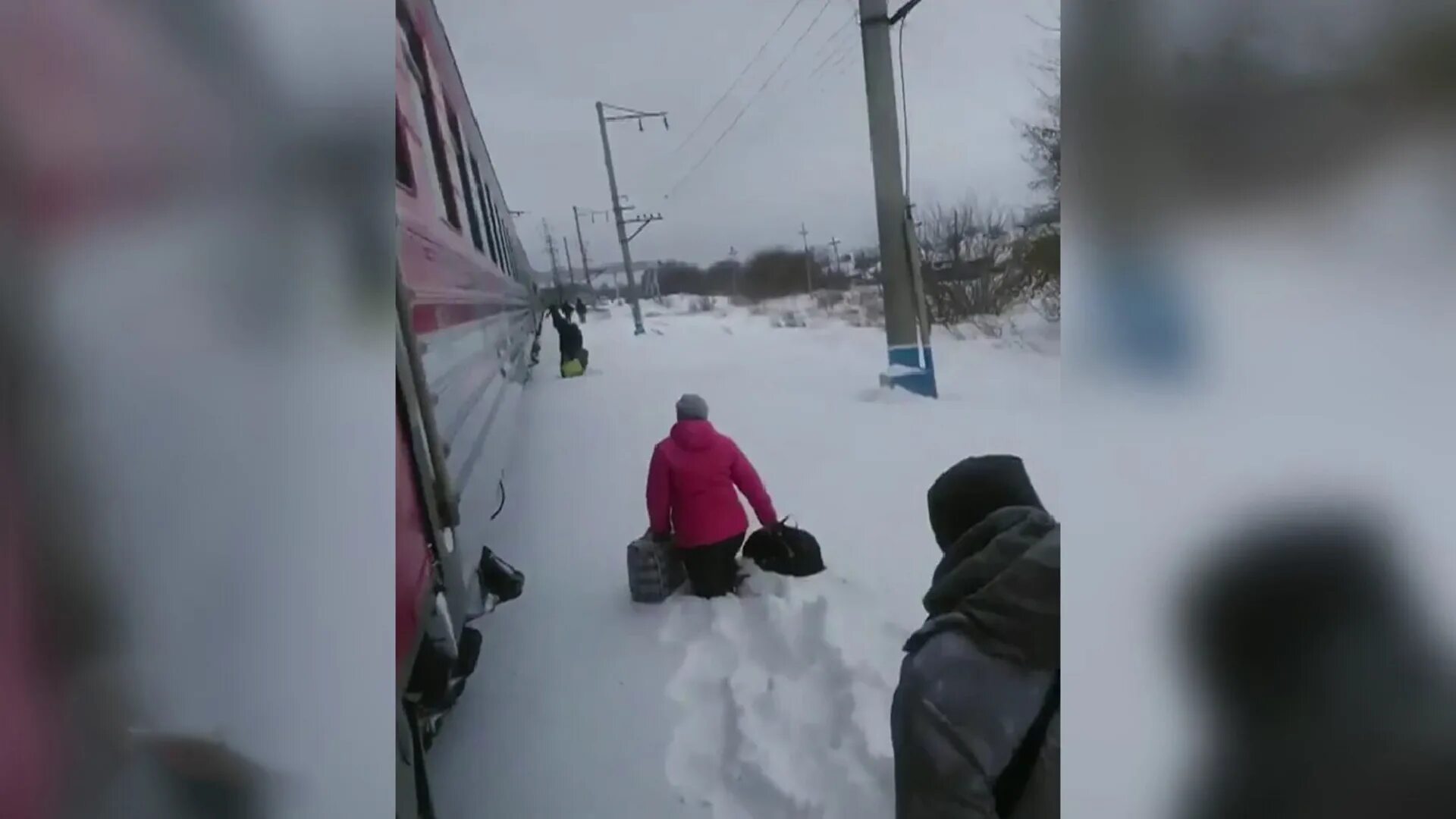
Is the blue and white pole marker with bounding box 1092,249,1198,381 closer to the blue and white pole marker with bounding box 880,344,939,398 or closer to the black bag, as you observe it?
the blue and white pole marker with bounding box 880,344,939,398

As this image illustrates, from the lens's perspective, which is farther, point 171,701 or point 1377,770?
point 1377,770

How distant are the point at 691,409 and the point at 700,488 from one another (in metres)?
0.07

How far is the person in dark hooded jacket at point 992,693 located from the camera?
74 cm

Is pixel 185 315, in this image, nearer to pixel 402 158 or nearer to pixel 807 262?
pixel 402 158

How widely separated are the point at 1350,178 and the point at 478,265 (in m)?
0.75

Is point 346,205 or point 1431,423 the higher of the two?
point 346,205

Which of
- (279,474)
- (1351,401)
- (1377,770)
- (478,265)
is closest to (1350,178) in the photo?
(1351,401)

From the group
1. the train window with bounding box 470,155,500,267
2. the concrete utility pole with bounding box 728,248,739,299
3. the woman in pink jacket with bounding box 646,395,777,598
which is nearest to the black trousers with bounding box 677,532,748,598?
the woman in pink jacket with bounding box 646,395,777,598

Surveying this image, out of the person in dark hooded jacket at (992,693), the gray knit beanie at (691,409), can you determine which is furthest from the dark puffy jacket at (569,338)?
the person in dark hooded jacket at (992,693)

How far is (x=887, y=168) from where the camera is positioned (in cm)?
81

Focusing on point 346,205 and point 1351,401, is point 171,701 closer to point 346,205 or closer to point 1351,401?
point 346,205

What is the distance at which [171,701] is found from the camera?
20.8 inches

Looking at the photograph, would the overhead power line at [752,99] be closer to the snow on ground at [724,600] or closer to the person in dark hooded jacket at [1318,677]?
the snow on ground at [724,600]

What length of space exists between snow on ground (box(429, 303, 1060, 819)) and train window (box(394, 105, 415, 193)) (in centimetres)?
20
